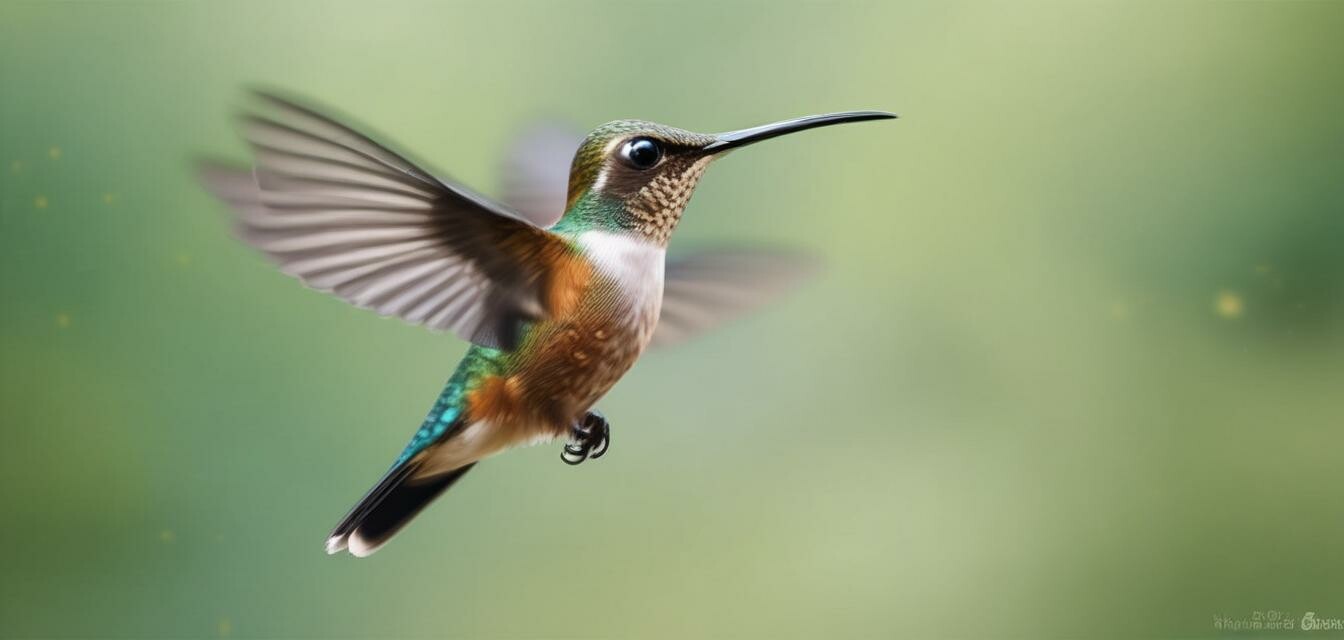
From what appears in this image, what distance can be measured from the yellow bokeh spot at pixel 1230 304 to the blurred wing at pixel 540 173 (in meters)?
1.32

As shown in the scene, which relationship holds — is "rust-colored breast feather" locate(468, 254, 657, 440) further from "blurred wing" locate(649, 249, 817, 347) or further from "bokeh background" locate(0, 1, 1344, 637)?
"bokeh background" locate(0, 1, 1344, 637)

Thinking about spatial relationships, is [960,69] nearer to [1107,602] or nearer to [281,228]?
[1107,602]

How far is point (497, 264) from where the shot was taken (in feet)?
2.17

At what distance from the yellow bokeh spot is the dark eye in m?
1.48

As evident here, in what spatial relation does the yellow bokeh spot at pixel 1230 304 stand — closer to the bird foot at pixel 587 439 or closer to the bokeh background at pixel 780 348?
the bokeh background at pixel 780 348

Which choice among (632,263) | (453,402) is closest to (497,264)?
(632,263)

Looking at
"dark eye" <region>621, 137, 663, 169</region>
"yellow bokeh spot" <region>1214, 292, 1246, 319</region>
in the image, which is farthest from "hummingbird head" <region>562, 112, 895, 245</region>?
"yellow bokeh spot" <region>1214, 292, 1246, 319</region>

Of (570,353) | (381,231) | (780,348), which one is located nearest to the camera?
(381,231)

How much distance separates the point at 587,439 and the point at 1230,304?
1414mm

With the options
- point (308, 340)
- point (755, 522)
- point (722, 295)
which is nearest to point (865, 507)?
point (755, 522)

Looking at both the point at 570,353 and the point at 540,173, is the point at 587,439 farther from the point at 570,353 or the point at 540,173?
the point at 540,173

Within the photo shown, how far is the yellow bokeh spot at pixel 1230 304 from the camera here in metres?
1.90

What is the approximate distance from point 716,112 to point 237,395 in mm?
737

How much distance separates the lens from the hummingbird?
0.56 meters
